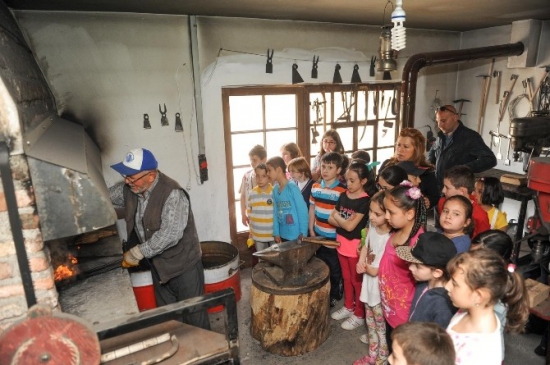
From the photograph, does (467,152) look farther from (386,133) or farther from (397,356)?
(397,356)

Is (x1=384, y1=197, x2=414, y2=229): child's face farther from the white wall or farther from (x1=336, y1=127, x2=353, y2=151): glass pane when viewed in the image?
(x1=336, y1=127, x2=353, y2=151): glass pane

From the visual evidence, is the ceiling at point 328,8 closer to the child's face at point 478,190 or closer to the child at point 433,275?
the child's face at point 478,190

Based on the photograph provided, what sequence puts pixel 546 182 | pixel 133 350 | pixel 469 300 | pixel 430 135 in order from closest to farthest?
pixel 133 350, pixel 469 300, pixel 546 182, pixel 430 135

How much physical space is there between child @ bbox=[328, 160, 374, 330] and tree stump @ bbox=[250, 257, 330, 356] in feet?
1.13

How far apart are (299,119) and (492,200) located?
2.86 metres

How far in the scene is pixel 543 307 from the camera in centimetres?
310

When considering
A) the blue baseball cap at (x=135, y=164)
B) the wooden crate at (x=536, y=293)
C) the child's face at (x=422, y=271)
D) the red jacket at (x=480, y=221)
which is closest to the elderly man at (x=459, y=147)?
the red jacket at (x=480, y=221)

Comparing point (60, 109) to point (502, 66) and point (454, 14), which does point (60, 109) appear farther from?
point (502, 66)

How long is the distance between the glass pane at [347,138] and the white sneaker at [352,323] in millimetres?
2894

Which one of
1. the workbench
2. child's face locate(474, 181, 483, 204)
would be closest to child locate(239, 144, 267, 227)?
child's face locate(474, 181, 483, 204)

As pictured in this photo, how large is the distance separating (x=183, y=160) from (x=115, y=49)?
150 centimetres

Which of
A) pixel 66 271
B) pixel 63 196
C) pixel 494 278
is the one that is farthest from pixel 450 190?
pixel 66 271

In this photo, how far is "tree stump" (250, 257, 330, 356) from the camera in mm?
3416

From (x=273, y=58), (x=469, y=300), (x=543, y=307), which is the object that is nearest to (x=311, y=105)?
(x=273, y=58)
